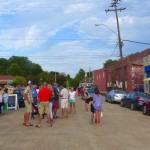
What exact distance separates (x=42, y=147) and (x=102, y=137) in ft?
9.59

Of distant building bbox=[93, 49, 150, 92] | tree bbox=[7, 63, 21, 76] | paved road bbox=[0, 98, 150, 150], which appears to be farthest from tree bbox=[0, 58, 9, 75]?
paved road bbox=[0, 98, 150, 150]

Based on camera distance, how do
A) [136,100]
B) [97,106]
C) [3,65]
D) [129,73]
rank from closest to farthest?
[97,106], [136,100], [129,73], [3,65]

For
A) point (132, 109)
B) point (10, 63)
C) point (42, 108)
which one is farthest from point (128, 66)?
point (10, 63)

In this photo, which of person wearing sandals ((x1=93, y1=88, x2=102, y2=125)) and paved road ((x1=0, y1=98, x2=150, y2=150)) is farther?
person wearing sandals ((x1=93, y1=88, x2=102, y2=125))

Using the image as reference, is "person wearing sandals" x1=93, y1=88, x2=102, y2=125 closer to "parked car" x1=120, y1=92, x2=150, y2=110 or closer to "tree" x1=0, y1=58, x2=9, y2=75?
"parked car" x1=120, y1=92, x2=150, y2=110

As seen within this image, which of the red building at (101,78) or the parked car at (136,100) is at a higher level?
the red building at (101,78)

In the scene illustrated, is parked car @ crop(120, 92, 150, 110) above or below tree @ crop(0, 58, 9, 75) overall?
below

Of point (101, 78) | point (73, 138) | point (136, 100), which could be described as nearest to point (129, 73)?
point (101, 78)

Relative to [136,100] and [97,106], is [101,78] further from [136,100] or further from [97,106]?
[97,106]

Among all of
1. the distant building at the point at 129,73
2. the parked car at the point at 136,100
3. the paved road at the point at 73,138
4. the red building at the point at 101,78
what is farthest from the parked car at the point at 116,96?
the red building at the point at 101,78

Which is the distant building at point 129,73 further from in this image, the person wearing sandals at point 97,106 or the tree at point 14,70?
the tree at point 14,70

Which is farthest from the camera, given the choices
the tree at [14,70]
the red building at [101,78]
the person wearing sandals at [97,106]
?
the tree at [14,70]

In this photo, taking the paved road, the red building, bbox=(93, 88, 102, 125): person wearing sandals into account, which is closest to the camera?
the paved road

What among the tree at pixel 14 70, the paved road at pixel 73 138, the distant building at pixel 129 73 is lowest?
the paved road at pixel 73 138
